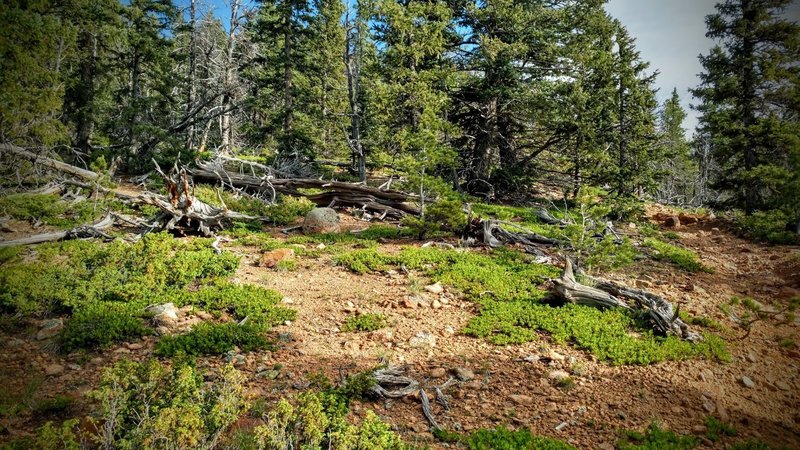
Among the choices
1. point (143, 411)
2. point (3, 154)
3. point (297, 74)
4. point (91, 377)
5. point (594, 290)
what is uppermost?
point (297, 74)

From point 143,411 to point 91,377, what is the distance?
6.64 ft

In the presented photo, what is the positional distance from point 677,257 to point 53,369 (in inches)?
564

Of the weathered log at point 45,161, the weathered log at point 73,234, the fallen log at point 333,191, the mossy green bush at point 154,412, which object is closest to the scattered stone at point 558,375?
the mossy green bush at point 154,412

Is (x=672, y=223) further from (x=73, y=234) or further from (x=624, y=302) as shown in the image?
(x=73, y=234)

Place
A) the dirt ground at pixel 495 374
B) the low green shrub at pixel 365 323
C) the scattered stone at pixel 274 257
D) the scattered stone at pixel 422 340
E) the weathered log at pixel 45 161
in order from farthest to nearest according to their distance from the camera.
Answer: the weathered log at pixel 45 161
the scattered stone at pixel 274 257
the low green shrub at pixel 365 323
the scattered stone at pixel 422 340
the dirt ground at pixel 495 374

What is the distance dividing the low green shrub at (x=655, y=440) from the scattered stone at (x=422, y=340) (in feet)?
9.35

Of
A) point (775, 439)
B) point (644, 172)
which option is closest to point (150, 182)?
point (775, 439)

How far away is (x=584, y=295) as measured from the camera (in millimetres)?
7539

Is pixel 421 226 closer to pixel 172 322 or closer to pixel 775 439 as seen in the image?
pixel 172 322

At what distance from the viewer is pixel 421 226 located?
11.5 meters

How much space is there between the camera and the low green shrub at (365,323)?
6.68 meters

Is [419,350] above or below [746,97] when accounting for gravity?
below

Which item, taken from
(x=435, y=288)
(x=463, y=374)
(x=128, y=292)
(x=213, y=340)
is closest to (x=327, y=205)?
(x=435, y=288)

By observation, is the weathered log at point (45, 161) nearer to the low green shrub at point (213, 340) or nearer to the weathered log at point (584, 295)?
the low green shrub at point (213, 340)
